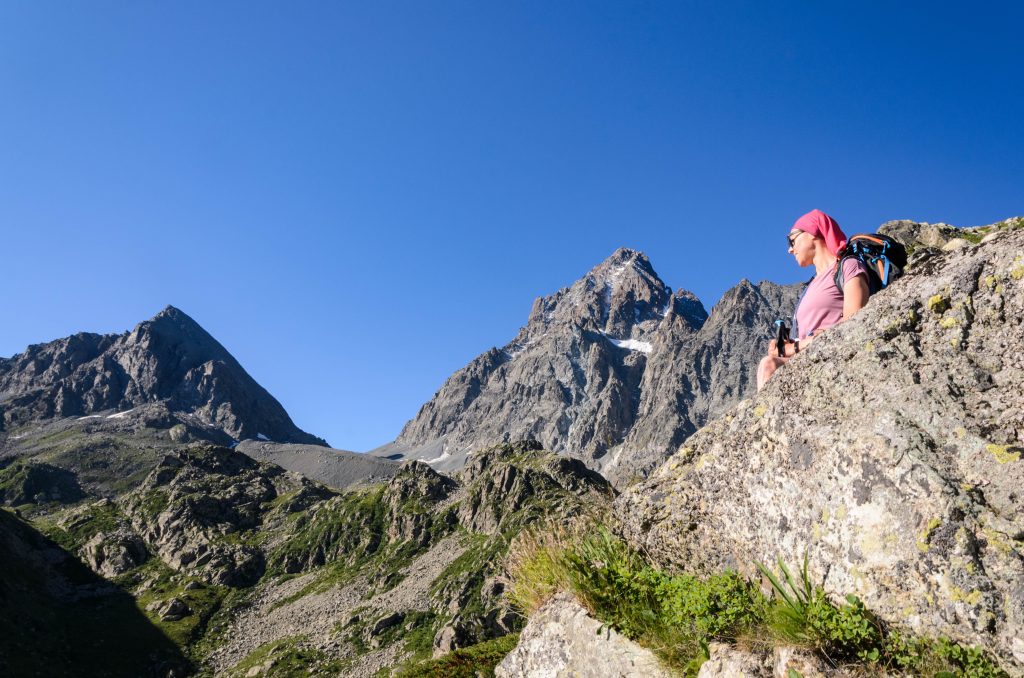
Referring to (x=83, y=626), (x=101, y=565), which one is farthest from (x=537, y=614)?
(x=101, y=565)

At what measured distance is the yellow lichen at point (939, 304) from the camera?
19.5 ft

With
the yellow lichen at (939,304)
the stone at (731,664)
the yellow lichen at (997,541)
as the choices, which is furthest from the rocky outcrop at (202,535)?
the yellow lichen at (997,541)

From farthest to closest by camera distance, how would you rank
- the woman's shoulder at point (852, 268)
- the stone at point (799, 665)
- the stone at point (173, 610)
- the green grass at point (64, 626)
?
the stone at point (173, 610)
the green grass at point (64, 626)
the woman's shoulder at point (852, 268)
the stone at point (799, 665)

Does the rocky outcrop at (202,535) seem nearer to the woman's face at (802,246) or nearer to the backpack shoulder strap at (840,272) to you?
the woman's face at (802,246)

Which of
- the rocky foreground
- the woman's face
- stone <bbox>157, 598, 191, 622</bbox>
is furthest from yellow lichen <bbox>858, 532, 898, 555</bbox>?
stone <bbox>157, 598, 191, 622</bbox>

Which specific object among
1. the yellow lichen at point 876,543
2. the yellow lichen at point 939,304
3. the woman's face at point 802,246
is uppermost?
the woman's face at point 802,246

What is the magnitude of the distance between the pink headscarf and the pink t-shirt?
0.29 m

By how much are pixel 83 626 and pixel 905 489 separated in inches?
6874

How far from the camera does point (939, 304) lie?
5.98 meters

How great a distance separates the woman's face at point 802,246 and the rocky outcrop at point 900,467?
4.47ft

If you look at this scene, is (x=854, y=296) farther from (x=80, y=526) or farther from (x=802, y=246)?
(x=80, y=526)

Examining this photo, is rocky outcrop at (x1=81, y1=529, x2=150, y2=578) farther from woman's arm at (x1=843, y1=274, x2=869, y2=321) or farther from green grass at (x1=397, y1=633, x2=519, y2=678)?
woman's arm at (x1=843, y1=274, x2=869, y2=321)

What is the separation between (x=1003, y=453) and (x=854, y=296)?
261 centimetres

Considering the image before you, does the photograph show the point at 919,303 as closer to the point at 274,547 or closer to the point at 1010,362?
the point at 1010,362
